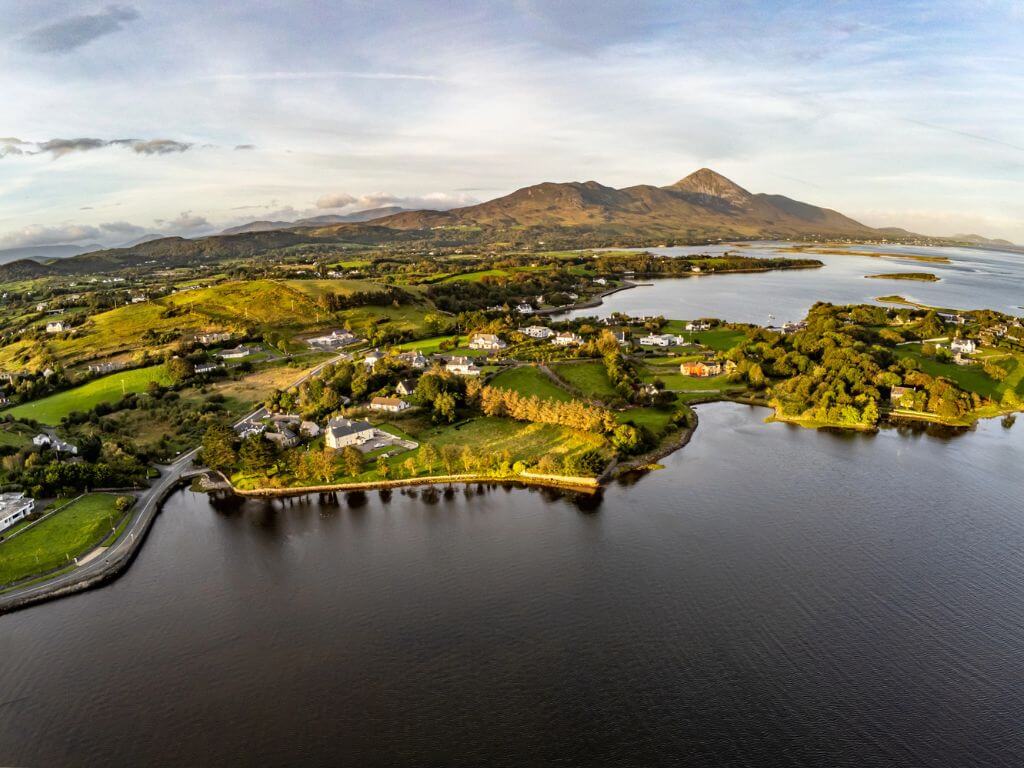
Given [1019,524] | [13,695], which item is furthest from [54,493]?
[1019,524]

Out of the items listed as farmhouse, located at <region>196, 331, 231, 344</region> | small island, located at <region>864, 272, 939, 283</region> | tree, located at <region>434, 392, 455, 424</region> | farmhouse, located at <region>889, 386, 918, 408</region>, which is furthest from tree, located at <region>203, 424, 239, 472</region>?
small island, located at <region>864, 272, 939, 283</region>

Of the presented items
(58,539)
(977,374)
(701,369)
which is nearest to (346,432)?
(58,539)

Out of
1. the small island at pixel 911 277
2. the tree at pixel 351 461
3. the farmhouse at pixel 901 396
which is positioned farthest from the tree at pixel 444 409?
the small island at pixel 911 277

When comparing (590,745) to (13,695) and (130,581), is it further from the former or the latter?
(130,581)

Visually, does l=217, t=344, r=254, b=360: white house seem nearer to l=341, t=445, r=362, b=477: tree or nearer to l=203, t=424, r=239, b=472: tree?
l=203, t=424, r=239, b=472: tree

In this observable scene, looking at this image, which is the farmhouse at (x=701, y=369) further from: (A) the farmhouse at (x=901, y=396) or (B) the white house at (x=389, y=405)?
Answer: (B) the white house at (x=389, y=405)

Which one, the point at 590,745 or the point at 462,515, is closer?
the point at 590,745

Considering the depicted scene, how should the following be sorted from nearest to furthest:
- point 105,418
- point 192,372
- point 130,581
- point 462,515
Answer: point 130,581
point 462,515
point 105,418
point 192,372
